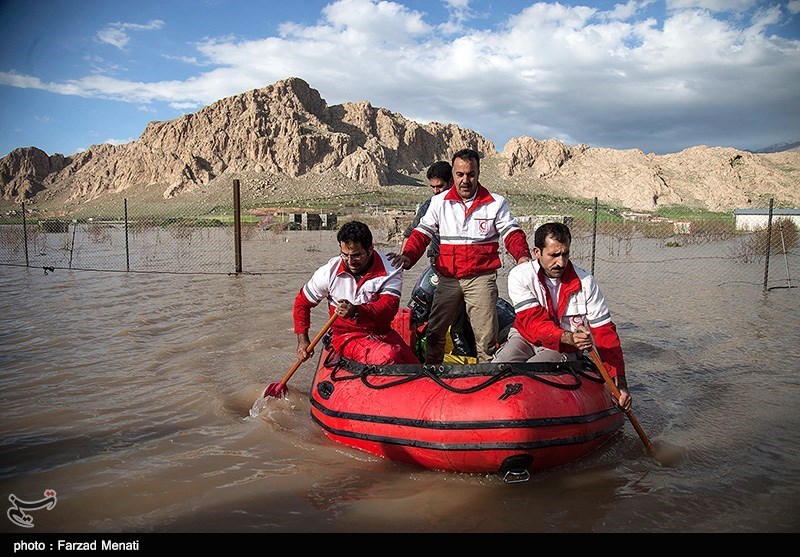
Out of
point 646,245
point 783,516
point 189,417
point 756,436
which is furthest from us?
point 646,245

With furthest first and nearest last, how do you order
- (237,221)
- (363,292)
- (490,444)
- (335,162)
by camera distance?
(335,162) → (237,221) → (363,292) → (490,444)

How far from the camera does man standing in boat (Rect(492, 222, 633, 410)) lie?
399cm

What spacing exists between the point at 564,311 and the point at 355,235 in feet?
5.53

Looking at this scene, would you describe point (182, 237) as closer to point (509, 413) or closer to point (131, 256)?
point (131, 256)

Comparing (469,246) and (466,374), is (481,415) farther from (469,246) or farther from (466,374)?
(469,246)

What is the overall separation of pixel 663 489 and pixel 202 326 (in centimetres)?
668

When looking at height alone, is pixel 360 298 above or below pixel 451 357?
above

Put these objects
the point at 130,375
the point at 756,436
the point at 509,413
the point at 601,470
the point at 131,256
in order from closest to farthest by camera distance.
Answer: the point at 509,413 → the point at 601,470 → the point at 756,436 → the point at 130,375 → the point at 131,256

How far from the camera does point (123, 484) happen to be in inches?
141

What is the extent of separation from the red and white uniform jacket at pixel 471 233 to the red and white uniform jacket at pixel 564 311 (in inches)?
29.1

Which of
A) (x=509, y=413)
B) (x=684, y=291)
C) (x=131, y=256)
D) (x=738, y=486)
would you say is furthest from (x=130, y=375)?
(x=131, y=256)

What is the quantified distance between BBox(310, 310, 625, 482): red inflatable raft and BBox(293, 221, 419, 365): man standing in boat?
1.25 feet

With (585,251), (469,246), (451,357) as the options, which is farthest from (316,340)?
(585,251)

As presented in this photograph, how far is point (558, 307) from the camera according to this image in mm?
4191
